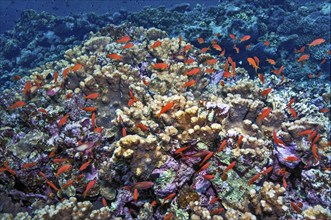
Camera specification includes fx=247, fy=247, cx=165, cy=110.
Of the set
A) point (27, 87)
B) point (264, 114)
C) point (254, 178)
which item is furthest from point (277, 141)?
point (27, 87)

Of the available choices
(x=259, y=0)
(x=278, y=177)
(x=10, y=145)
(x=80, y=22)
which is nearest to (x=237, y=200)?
(x=278, y=177)

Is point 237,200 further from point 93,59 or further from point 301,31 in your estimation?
point 301,31

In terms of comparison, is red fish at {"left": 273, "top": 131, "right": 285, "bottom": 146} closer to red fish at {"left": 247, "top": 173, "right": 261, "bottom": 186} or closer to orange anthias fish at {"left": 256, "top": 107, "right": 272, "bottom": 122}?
orange anthias fish at {"left": 256, "top": 107, "right": 272, "bottom": 122}

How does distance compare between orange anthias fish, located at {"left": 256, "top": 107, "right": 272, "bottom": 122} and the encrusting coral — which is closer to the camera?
the encrusting coral

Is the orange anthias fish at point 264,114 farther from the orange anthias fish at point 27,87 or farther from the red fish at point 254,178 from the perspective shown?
the orange anthias fish at point 27,87

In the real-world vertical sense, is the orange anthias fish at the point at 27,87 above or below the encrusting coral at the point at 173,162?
above

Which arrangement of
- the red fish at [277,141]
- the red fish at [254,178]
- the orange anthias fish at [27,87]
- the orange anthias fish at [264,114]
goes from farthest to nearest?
the orange anthias fish at [27,87], the orange anthias fish at [264,114], the red fish at [277,141], the red fish at [254,178]

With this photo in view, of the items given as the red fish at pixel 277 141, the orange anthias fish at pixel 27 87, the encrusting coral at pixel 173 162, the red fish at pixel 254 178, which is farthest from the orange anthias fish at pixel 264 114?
the orange anthias fish at pixel 27 87

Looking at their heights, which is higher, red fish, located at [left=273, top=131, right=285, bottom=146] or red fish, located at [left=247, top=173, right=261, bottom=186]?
red fish, located at [left=273, top=131, right=285, bottom=146]

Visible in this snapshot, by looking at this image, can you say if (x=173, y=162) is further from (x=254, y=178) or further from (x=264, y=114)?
(x=264, y=114)

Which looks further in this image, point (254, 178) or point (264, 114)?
point (264, 114)

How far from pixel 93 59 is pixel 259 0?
1344 centimetres

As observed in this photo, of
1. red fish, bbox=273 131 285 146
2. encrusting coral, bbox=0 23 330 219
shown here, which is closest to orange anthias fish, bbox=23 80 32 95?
encrusting coral, bbox=0 23 330 219

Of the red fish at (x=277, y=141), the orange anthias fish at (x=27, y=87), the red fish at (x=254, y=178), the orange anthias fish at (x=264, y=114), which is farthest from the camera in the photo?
the orange anthias fish at (x=27, y=87)
